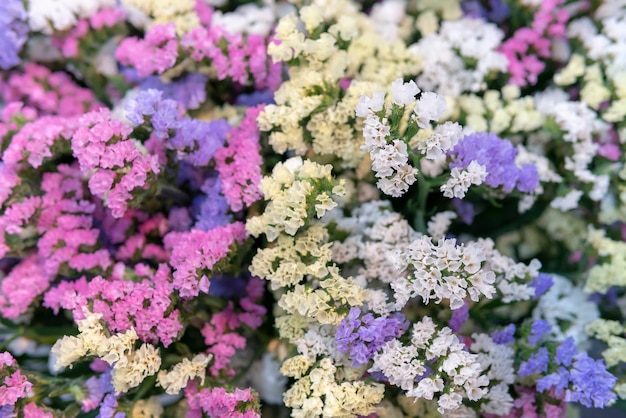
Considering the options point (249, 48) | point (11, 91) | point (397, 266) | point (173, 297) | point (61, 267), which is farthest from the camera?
point (11, 91)

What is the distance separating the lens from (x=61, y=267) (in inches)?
44.6

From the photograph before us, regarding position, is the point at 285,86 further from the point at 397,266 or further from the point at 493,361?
the point at 493,361

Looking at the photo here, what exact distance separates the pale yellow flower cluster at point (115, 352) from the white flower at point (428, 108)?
573mm

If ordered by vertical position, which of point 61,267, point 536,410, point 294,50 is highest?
point 294,50

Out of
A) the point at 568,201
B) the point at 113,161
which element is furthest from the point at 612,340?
the point at 113,161

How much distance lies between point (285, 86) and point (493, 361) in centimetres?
63

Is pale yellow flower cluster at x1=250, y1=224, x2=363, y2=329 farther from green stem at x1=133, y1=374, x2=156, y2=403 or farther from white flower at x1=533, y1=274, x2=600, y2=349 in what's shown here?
white flower at x1=533, y1=274, x2=600, y2=349

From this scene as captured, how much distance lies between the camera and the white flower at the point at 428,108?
0.90m

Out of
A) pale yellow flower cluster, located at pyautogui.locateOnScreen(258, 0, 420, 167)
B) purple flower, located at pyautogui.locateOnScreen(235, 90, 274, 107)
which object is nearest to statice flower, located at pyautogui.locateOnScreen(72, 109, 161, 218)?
pale yellow flower cluster, located at pyautogui.locateOnScreen(258, 0, 420, 167)

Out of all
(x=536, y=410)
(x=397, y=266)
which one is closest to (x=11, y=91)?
(x=397, y=266)

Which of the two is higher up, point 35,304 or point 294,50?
point 294,50

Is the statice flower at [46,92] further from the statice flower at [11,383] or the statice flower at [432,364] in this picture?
the statice flower at [432,364]

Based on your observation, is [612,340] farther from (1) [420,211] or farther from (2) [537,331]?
(1) [420,211]

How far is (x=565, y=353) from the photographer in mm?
1037
